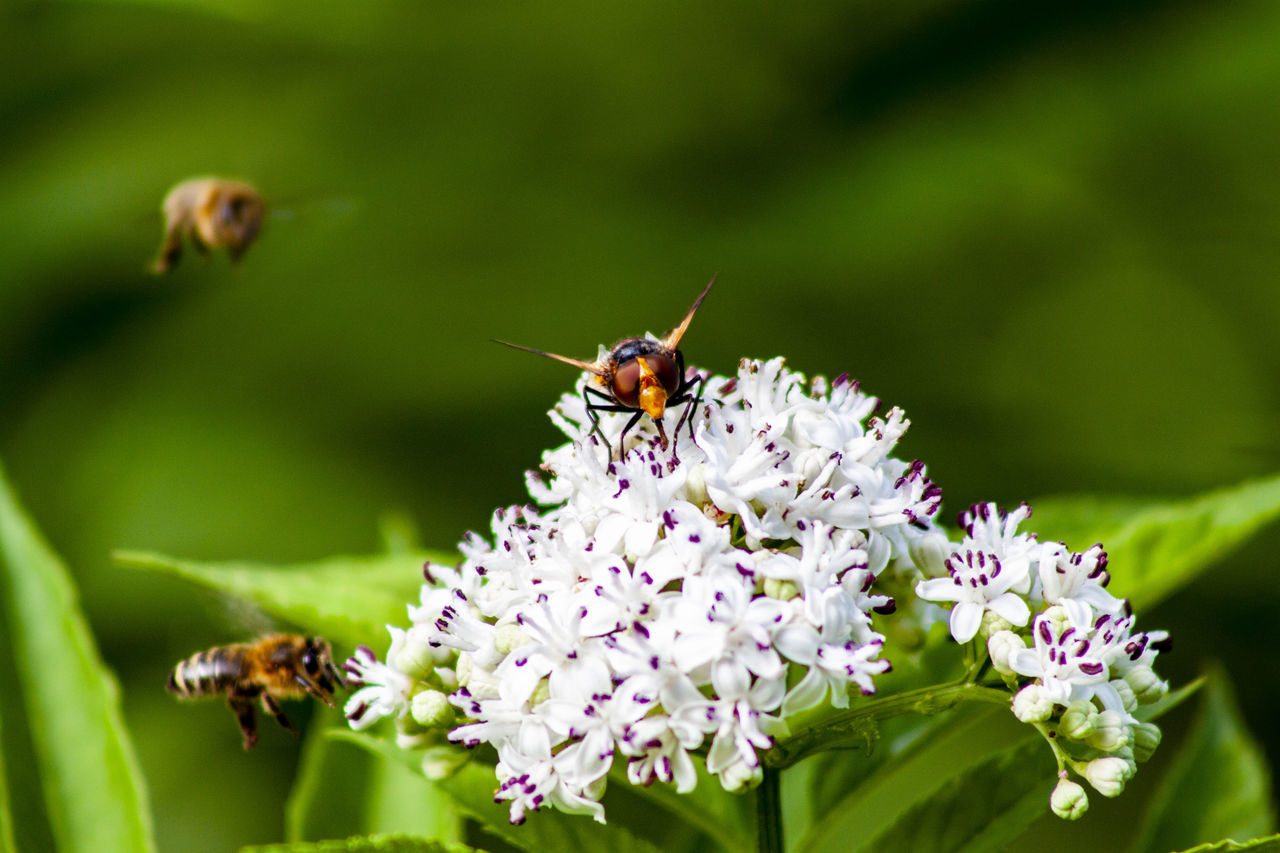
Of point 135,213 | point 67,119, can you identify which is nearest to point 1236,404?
point 135,213

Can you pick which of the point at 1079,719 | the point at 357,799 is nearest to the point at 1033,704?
the point at 1079,719

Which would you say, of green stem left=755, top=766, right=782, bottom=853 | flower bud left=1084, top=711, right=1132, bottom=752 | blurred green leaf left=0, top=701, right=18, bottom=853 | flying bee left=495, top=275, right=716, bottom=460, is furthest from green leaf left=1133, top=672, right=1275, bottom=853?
blurred green leaf left=0, top=701, right=18, bottom=853

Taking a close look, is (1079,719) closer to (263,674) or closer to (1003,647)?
(1003,647)

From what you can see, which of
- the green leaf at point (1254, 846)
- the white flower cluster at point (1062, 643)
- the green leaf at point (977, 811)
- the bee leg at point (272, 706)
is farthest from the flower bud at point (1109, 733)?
the bee leg at point (272, 706)

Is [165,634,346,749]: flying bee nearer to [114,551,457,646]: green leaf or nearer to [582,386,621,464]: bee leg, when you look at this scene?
[114,551,457,646]: green leaf

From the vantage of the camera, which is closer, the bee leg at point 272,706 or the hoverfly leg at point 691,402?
the hoverfly leg at point 691,402

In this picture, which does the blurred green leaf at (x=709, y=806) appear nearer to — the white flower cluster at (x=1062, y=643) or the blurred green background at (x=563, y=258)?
the white flower cluster at (x=1062, y=643)
